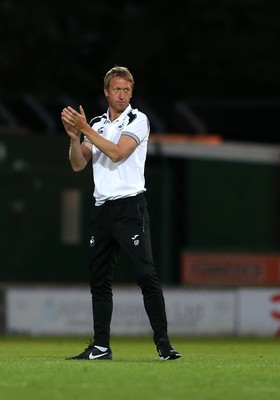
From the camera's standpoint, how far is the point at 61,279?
25.0 meters

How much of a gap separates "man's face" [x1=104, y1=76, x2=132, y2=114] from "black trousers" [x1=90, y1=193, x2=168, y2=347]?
707 millimetres

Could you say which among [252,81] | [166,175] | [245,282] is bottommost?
[245,282]

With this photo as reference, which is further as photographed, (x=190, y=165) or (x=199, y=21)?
(x=199, y=21)

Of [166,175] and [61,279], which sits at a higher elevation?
[166,175]

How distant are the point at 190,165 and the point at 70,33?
12811mm

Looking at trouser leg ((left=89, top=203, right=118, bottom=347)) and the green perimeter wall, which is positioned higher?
the green perimeter wall

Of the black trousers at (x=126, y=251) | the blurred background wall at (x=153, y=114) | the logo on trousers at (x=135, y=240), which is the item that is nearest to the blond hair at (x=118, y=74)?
the black trousers at (x=126, y=251)

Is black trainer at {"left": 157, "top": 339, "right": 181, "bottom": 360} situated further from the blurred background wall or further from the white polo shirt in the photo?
the blurred background wall

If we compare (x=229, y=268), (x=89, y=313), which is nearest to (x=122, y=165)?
(x=89, y=313)

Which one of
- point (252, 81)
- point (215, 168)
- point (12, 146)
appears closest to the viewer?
point (12, 146)

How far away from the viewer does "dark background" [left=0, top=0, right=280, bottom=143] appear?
35750 millimetres

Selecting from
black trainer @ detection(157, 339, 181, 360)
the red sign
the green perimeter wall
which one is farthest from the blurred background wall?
black trainer @ detection(157, 339, 181, 360)

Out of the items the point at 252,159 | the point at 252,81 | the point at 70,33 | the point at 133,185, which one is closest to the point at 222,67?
the point at 252,81

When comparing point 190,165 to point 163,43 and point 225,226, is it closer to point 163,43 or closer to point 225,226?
point 225,226
